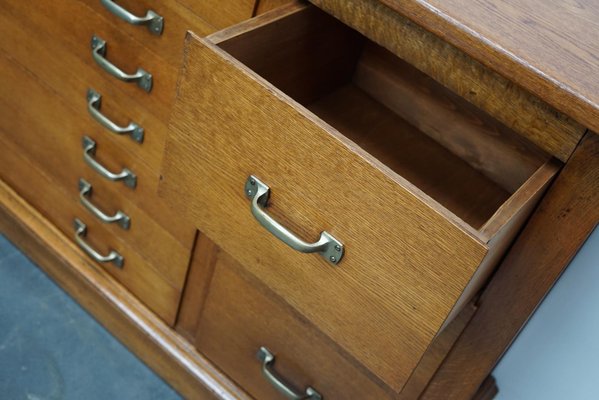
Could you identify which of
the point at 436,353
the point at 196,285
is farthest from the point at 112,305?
the point at 436,353

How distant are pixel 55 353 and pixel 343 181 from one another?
83 centimetres

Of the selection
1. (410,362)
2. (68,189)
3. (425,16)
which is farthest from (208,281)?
(425,16)

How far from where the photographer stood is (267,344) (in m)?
1.03

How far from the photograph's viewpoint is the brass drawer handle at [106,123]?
1.03 metres

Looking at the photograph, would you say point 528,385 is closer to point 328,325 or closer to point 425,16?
point 328,325

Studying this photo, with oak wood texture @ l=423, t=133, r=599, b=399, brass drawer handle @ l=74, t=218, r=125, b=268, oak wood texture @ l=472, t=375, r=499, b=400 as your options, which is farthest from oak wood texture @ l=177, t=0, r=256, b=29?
oak wood texture @ l=472, t=375, r=499, b=400

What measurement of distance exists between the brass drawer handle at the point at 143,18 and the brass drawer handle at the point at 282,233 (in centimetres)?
30

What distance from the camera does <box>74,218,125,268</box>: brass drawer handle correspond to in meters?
1.22

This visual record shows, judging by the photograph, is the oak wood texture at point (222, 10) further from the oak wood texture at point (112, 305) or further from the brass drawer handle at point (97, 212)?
the oak wood texture at point (112, 305)

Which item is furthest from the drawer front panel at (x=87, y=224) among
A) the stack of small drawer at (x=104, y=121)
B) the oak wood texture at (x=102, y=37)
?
the oak wood texture at (x=102, y=37)

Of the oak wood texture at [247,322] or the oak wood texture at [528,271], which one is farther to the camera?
the oak wood texture at [247,322]

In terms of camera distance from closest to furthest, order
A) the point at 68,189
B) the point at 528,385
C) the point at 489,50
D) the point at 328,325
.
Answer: the point at 489,50 < the point at 328,325 < the point at 528,385 < the point at 68,189

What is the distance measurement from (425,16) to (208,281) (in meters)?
0.55

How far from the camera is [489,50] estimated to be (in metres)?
0.63
